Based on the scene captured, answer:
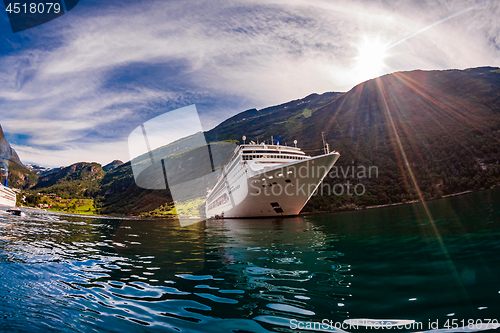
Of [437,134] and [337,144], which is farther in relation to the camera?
[337,144]

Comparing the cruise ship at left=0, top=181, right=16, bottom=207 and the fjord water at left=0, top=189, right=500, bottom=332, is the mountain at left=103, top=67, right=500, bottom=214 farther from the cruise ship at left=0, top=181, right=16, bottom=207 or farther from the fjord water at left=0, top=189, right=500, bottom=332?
the fjord water at left=0, top=189, right=500, bottom=332

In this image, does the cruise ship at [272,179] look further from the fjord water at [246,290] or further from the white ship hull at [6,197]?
the white ship hull at [6,197]

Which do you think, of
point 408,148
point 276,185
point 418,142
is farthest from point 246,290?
point 418,142

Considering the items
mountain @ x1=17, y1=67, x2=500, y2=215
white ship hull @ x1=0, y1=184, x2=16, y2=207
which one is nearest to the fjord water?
mountain @ x1=17, y1=67, x2=500, y2=215

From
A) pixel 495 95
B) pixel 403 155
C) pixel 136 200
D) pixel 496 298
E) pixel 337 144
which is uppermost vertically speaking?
pixel 495 95

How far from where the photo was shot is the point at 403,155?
12494 cm

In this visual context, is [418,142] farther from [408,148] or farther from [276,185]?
[276,185]

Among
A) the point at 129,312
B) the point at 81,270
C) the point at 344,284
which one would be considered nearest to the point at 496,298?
the point at 344,284

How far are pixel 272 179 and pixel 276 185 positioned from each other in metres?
1.44

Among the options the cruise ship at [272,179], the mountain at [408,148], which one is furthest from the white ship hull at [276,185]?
the mountain at [408,148]

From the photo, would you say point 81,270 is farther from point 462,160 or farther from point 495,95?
point 495,95

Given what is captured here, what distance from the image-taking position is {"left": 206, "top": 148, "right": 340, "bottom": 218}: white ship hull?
92.8 feet

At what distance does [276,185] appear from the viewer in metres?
30.5

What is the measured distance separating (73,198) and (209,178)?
9694 cm
